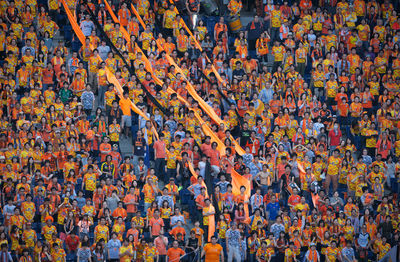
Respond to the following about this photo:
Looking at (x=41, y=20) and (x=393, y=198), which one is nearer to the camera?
(x=393, y=198)

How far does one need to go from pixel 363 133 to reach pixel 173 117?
5100 mm

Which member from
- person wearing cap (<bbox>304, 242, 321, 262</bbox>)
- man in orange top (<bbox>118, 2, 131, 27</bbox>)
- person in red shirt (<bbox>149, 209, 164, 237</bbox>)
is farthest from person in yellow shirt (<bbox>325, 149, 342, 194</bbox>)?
man in orange top (<bbox>118, 2, 131, 27</bbox>)

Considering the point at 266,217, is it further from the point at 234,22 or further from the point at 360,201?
the point at 234,22

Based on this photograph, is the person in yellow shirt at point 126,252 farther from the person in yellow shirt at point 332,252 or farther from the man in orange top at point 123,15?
the man in orange top at point 123,15

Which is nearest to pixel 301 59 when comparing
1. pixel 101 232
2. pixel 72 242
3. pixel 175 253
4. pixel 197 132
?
pixel 197 132

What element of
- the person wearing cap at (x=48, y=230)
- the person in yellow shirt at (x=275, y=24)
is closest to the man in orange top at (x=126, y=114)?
the person wearing cap at (x=48, y=230)

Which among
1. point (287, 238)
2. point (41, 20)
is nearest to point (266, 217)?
point (287, 238)

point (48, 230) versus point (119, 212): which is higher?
point (119, 212)

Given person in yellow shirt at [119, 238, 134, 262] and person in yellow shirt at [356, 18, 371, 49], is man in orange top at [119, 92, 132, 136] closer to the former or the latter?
person in yellow shirt at [119, 238, 134, 262]

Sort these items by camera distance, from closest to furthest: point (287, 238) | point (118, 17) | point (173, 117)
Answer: point (287, 238) → point (173, 117) → point (118, 17)

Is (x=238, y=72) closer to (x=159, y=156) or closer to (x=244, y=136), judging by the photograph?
(x=244, y=136)

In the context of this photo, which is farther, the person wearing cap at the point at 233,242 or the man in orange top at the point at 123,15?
the man in orange top at the point at 123,15

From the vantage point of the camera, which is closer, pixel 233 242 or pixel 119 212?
pixel 233 242

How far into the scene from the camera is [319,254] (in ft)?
84.8
